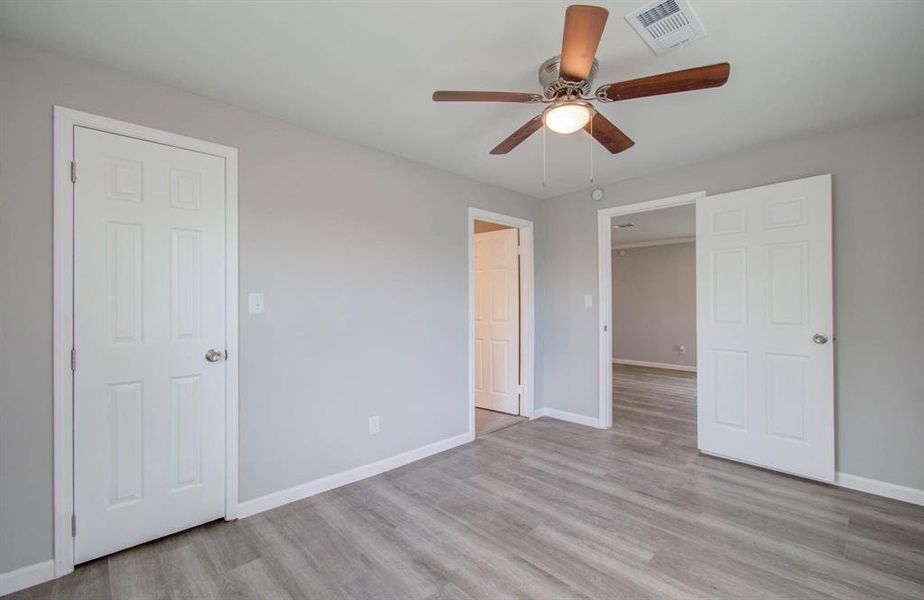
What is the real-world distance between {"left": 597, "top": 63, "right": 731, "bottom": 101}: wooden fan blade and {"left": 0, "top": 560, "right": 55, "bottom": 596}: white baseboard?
3236 millimetres

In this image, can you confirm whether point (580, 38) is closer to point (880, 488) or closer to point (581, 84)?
point (581, 84)

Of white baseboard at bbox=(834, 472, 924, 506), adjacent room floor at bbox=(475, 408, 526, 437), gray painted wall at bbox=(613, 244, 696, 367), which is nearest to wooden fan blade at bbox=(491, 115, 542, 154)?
adjacent room floor at bbox=(475, 408, 526, 437)

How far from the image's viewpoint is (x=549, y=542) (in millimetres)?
2145

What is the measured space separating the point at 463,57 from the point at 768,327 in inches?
112

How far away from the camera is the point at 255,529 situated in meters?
2.28

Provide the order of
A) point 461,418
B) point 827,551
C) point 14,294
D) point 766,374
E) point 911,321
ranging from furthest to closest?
point 461,418, point 766,374, point 911,321, point 827,551, point 14,294

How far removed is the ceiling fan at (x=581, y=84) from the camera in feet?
4.58

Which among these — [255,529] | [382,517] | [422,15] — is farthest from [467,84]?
[255,529]

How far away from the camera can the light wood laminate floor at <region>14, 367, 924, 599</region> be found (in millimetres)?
1811

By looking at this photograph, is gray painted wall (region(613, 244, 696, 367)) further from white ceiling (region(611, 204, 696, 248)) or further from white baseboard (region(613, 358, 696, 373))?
white ceiling (region(611, 204, 696, 248))

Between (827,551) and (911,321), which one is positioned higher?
(911,321)

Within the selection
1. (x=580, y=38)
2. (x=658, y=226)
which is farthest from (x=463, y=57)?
(x=658, y=226)

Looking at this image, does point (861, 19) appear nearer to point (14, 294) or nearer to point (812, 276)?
point (812, 276)

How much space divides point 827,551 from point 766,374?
4.20 ft
